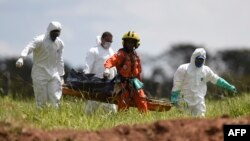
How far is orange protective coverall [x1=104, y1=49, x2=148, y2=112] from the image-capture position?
41.7 ft

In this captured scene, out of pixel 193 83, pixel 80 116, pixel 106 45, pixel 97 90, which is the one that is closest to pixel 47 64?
pixel 97 90

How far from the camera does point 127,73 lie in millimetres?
12789

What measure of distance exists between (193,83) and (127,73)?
1.32 metres

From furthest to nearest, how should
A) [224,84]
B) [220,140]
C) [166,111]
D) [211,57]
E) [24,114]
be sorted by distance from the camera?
1. [211,57]
2. [224,84]
3. [166,111]
4. [24,114]
5. [220,140]

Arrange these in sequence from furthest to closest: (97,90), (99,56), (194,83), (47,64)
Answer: (99,56) < (47,64) < (194,83) < (97,90)

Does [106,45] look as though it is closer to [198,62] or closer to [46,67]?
[46,67]

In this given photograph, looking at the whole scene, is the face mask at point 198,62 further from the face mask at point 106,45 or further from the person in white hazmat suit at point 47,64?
the person in white hazmat suit at point 47,64

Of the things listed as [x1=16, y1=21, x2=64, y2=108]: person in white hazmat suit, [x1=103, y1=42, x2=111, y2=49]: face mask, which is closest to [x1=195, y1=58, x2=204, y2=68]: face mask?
[x1=103, y1=42, x2=111, y2=49]: face mask

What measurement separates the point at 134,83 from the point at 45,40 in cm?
192

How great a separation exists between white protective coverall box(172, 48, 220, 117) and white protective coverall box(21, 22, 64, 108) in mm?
2105

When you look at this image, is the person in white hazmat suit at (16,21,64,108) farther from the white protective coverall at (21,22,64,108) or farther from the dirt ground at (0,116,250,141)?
the dirt ground at (0,116,250,141)

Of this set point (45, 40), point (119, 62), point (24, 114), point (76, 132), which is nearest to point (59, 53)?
point (45, 40)

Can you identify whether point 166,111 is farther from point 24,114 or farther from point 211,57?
point 211,57

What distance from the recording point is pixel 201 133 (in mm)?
7750
